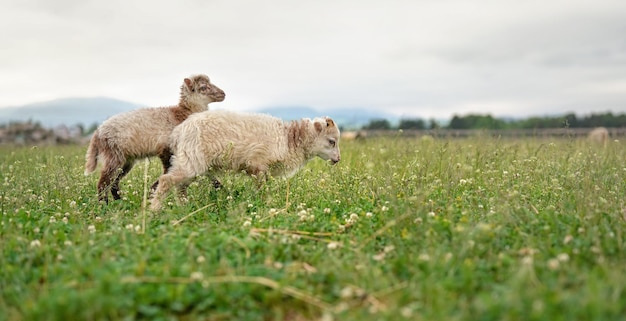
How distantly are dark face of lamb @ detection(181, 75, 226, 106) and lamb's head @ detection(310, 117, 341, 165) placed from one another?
68.4 inches

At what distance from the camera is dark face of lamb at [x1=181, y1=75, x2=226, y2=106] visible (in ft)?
30.3

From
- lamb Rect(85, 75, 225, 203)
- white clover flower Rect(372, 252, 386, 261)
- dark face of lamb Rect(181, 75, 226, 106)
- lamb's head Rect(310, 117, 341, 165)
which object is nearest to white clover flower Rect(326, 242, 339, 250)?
white clover flower Rect(372, 252, 386, 261)

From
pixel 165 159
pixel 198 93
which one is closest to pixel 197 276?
pixel 165 159

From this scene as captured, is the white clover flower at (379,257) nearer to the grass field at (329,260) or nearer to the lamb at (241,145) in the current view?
the grass field at (329,260)

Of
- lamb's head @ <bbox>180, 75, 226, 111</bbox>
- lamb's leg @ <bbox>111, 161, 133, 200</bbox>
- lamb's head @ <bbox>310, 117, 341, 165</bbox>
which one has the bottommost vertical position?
lamb's leg @ <bbox>111, 161, 133, 200</bbox>

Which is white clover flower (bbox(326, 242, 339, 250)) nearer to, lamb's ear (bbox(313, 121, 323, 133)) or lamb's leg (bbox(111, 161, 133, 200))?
lamb's ear (bbox(313, 121, 323, 133))

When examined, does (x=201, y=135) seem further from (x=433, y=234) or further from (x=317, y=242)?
(x=433, y=234)

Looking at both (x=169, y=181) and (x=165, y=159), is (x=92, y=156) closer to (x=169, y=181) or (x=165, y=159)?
(x=165, y=159)

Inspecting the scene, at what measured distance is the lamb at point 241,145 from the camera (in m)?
7.58

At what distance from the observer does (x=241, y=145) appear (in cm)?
784

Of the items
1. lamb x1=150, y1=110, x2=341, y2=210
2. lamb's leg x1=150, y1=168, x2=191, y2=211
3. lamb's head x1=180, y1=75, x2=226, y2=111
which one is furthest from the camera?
→ lamb's head x1=180, y1=75, x2=226, y2=111

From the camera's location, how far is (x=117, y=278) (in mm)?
3908

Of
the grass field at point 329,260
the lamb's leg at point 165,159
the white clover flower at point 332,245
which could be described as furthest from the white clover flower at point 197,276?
the lamb's leg at point 165,159

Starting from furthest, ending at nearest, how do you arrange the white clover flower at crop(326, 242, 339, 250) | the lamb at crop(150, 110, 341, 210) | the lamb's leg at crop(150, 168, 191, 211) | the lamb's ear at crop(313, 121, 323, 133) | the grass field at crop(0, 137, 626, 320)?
the lamb's ear at crop(313, 121, 323, 133)
the lamb at crop(150, 110, 341, 210)
the lamb's leg at crop(150, 168, 191, 211)
the white clover flower at crop(326, 242, 339, 250)
the grass field at crop(0, 137, 626, 320)
